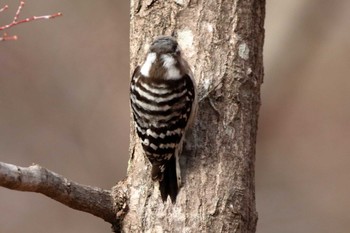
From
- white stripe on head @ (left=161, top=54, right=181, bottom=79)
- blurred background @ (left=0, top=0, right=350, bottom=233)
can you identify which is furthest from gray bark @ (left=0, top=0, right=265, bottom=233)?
blurred background @ (left=0, top=0, right=350, bottom=233)

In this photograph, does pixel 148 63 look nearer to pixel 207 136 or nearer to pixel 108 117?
pixel 207 136

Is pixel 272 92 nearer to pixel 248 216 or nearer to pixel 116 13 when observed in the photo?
pixel 116 13

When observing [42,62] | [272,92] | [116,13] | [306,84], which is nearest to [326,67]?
[306,84]

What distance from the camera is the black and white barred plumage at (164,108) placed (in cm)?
468

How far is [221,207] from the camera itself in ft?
15.3

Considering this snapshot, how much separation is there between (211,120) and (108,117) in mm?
4843

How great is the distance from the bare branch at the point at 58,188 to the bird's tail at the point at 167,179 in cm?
22

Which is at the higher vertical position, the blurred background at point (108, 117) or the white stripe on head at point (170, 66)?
the blurred background at point (108, 117)

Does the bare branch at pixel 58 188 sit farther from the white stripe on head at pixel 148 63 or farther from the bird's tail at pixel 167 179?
the white stripe on head at pixel 148 63

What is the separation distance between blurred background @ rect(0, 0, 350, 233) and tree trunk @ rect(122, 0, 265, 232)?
4081mm

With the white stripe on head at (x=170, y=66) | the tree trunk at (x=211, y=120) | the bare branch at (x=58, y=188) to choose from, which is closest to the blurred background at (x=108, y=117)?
the tree trunk at (x=211, y=120)

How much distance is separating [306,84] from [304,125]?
15.0 inches

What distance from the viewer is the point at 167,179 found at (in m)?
4.65

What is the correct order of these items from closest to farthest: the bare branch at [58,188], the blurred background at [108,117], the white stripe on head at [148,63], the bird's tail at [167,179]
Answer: the bare branch at [58,188] < the bird's tail at [167,179] < the white stripe on head at [148,63] < the blurred background at [108,117]
